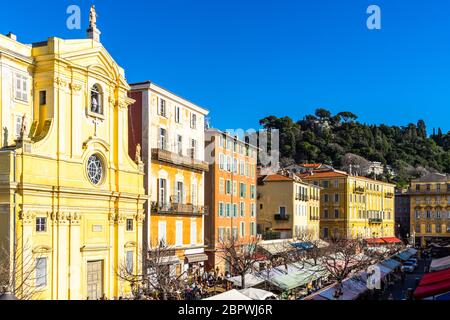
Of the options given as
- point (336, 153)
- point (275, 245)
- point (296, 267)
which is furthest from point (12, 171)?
point (336, 153)

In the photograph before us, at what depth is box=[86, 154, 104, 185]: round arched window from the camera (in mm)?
32875

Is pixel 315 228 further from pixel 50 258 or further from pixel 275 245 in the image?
pixel 50 258

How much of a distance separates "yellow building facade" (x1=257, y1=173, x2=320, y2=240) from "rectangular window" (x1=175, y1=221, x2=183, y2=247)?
78.8 ft

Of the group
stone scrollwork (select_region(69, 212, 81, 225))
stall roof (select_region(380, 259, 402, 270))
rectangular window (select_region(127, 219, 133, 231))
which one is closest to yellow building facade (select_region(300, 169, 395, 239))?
stall roof (select_region(380, 259, 402, 270))

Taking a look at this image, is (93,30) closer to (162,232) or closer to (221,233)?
(162,232)

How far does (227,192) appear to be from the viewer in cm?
5241

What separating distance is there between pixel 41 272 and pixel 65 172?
529 cm

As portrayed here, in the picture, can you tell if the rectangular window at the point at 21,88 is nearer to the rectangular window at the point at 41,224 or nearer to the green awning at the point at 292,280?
the rectangular window at the point at 41,224

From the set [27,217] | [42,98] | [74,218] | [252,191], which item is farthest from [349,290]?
[252,191]

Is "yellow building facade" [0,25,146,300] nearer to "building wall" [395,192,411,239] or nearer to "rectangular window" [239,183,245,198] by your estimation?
"rectangular window" [239,183,245,198]

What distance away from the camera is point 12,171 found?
90.1 ft

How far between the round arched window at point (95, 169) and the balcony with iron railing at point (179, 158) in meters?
6.73

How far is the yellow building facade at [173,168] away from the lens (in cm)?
3991

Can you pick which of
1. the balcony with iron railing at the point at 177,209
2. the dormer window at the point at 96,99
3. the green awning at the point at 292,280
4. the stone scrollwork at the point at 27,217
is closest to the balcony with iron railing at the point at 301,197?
the balcony with iron railing at the point at 177,209
